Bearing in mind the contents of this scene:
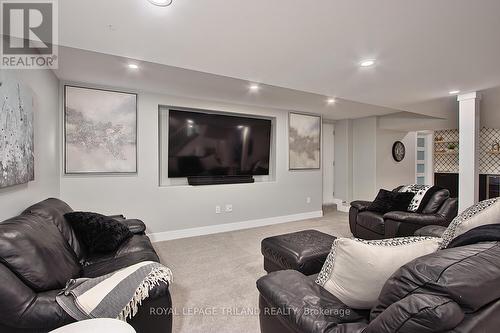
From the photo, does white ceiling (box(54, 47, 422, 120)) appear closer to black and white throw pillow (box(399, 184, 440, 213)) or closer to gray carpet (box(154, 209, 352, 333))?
black and white throw pillow (box(399, 184, 440, 213))

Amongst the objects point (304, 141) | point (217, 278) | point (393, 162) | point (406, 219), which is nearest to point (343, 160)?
point (393, 162)

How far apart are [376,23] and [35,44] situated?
108 inches

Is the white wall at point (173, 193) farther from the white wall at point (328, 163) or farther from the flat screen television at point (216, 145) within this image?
the white wall at point (328, 163)

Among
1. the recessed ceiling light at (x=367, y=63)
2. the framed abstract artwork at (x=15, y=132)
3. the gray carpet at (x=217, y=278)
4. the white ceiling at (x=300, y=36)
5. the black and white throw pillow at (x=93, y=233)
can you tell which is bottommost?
the gray carpet at (x=217, y=278)

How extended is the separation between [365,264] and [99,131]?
367 centimetres

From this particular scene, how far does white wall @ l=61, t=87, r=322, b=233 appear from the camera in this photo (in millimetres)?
3551

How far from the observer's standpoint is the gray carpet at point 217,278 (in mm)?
1978

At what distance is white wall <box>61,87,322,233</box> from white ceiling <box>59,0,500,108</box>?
1.68 meters

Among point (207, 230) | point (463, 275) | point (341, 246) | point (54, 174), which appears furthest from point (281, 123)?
point (463, 275)

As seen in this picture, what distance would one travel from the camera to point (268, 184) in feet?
16.5

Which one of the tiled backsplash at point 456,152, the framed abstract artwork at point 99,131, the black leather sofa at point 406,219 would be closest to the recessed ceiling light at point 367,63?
the black leather sofa at point 406,219

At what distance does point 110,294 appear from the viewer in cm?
131

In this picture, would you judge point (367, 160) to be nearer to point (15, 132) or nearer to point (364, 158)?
point (364, 158)

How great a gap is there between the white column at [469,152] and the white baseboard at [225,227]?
8.72 feet
